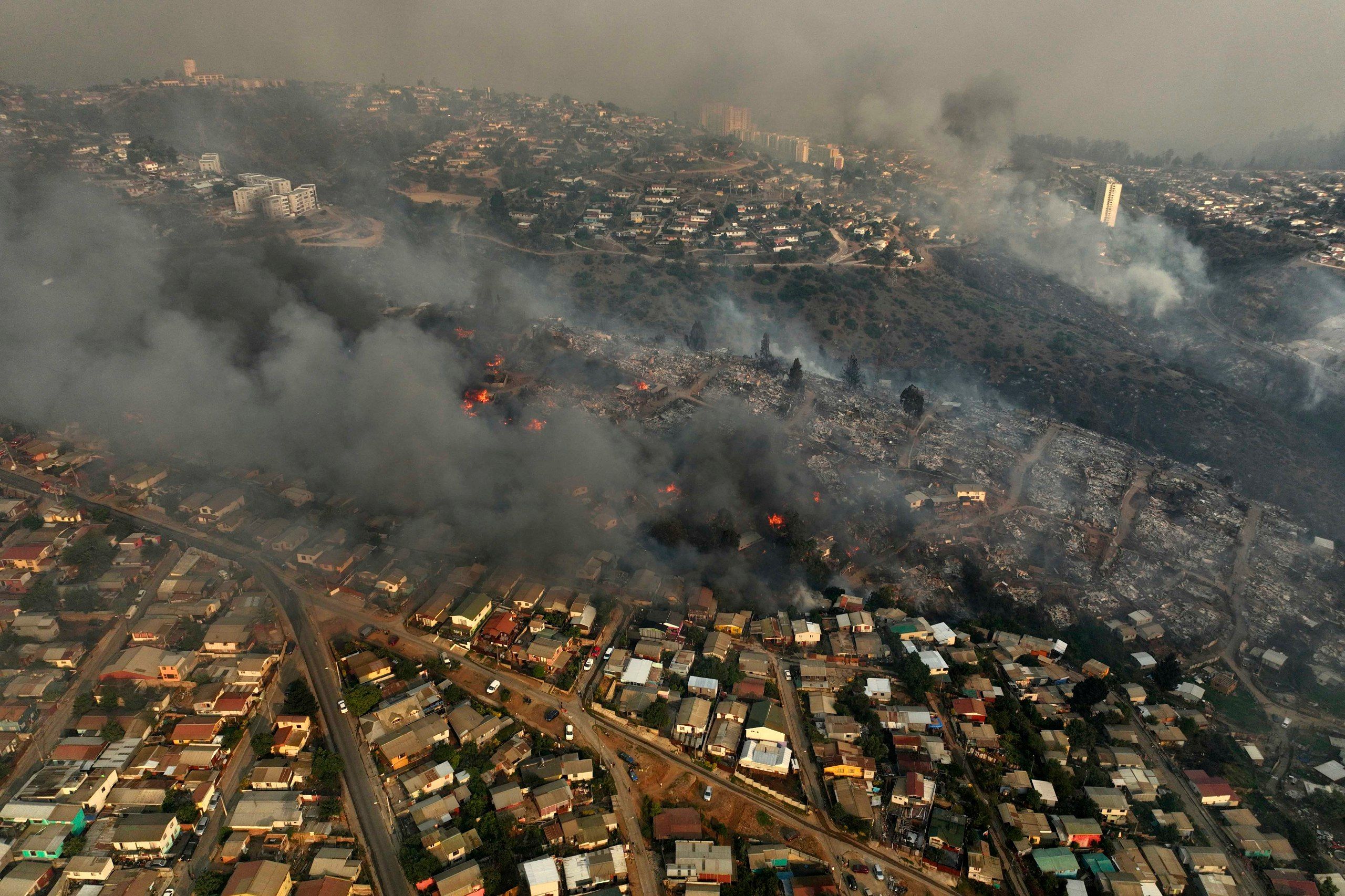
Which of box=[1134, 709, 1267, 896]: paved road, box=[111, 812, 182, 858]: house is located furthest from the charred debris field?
box=[111, 812, 182, 858]: house

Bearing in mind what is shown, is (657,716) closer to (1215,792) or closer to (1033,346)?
(1215,792)

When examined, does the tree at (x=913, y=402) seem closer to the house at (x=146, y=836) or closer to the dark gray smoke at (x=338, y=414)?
the dark gray smoke at (x=338, y=414)

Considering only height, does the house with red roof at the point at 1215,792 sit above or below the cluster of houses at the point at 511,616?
below

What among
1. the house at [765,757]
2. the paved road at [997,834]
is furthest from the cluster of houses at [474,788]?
the paved road at [997,834]

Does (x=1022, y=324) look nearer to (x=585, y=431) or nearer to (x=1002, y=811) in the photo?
(x=585, y=431)

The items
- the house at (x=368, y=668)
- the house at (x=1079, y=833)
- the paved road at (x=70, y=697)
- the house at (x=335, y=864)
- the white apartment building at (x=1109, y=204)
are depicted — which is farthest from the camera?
the white apartment building at (x=1109, y=204)

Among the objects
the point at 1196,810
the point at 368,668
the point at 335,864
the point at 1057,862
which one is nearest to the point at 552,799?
the point at 335,864
